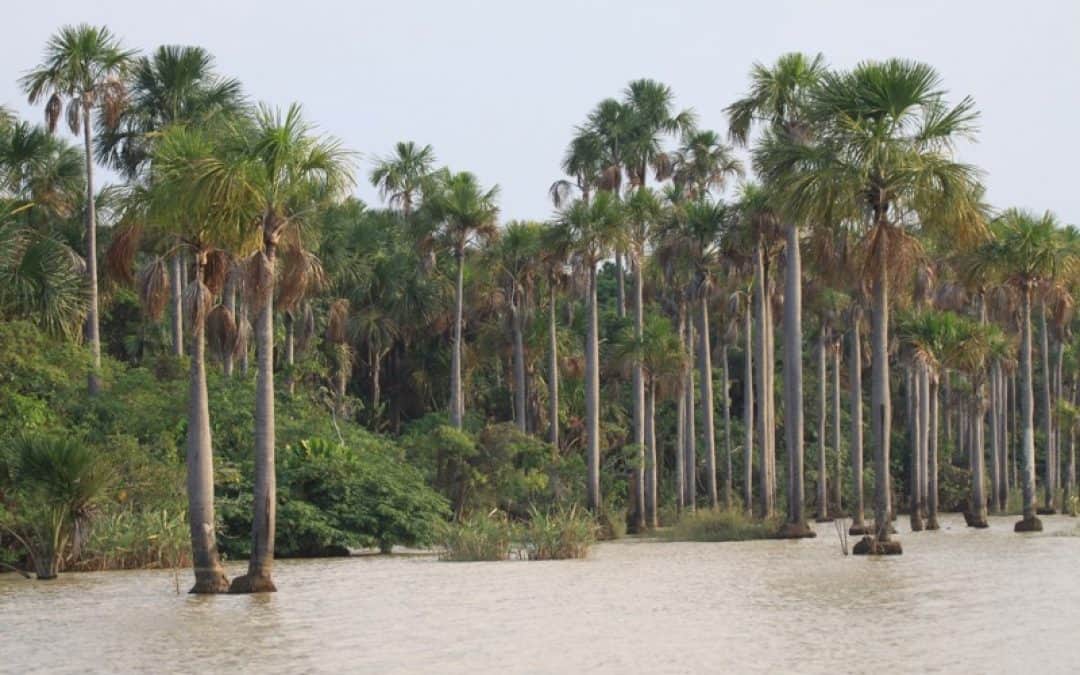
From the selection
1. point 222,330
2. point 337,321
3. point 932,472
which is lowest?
point 932,472

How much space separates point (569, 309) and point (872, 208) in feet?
109

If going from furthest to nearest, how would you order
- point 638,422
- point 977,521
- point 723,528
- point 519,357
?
point 519,357 < point 638,422 < point 977,521 < point 723,528

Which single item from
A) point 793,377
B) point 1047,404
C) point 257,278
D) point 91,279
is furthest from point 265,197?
point 1047,404

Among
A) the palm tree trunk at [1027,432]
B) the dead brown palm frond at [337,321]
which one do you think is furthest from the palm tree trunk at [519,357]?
the palm tree trunk at [1027,432]

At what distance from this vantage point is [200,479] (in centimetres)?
2233

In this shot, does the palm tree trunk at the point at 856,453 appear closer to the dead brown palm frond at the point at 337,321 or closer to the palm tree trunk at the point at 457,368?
the palm tree trunk at the point at 457,368

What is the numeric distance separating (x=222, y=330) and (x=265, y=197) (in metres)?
2.24

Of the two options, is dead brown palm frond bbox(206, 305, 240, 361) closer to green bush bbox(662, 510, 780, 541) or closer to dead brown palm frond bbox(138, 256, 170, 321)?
dead brown palm frond bbox(138, 256, 170, 321)

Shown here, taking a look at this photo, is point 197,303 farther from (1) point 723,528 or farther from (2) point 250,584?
(1) point 723,528

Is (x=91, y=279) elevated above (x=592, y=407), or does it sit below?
above

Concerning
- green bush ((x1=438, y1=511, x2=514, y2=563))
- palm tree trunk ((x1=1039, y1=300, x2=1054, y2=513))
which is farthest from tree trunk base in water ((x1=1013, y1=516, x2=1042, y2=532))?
green bush ((x1=438, y1=511, x2=514, y2=563))

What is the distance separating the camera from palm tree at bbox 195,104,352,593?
72.4 ft

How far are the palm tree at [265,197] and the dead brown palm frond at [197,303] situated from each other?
708 mm

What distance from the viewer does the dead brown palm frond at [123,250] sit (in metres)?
23.5
